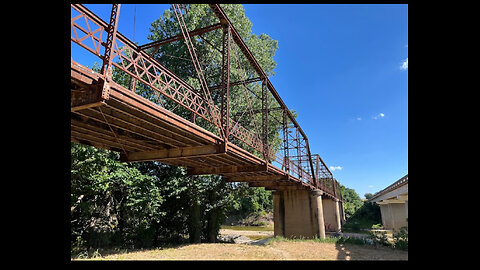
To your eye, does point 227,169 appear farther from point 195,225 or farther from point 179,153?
point 195,225

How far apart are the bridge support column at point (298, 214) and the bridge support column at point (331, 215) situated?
19.9 metres

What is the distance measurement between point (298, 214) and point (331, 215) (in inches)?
844

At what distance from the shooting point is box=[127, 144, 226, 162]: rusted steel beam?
1002 cm

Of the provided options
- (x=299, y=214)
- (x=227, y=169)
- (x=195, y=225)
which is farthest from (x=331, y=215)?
(x=227, y=169)

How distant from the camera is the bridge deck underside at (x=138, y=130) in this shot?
6.16 metres

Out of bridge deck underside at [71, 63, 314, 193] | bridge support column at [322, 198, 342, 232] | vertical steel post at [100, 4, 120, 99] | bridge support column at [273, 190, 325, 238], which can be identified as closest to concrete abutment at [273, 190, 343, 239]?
bridge support column at [273, 190, 325, 238]

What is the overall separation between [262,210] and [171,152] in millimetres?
49988

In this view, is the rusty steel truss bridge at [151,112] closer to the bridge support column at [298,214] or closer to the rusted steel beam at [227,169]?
the rusted steel beam at [227,169]

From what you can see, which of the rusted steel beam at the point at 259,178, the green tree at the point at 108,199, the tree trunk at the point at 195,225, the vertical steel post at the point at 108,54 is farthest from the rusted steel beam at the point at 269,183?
the vertical steel post at the point at 108,54

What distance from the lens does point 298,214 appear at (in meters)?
23.9

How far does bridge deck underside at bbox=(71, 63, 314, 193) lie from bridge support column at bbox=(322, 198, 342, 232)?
32.7 metres

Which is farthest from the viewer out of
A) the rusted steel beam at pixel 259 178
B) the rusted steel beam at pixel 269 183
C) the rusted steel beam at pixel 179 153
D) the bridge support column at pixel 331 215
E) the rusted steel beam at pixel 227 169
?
the bridge support column at pixel 331 215
